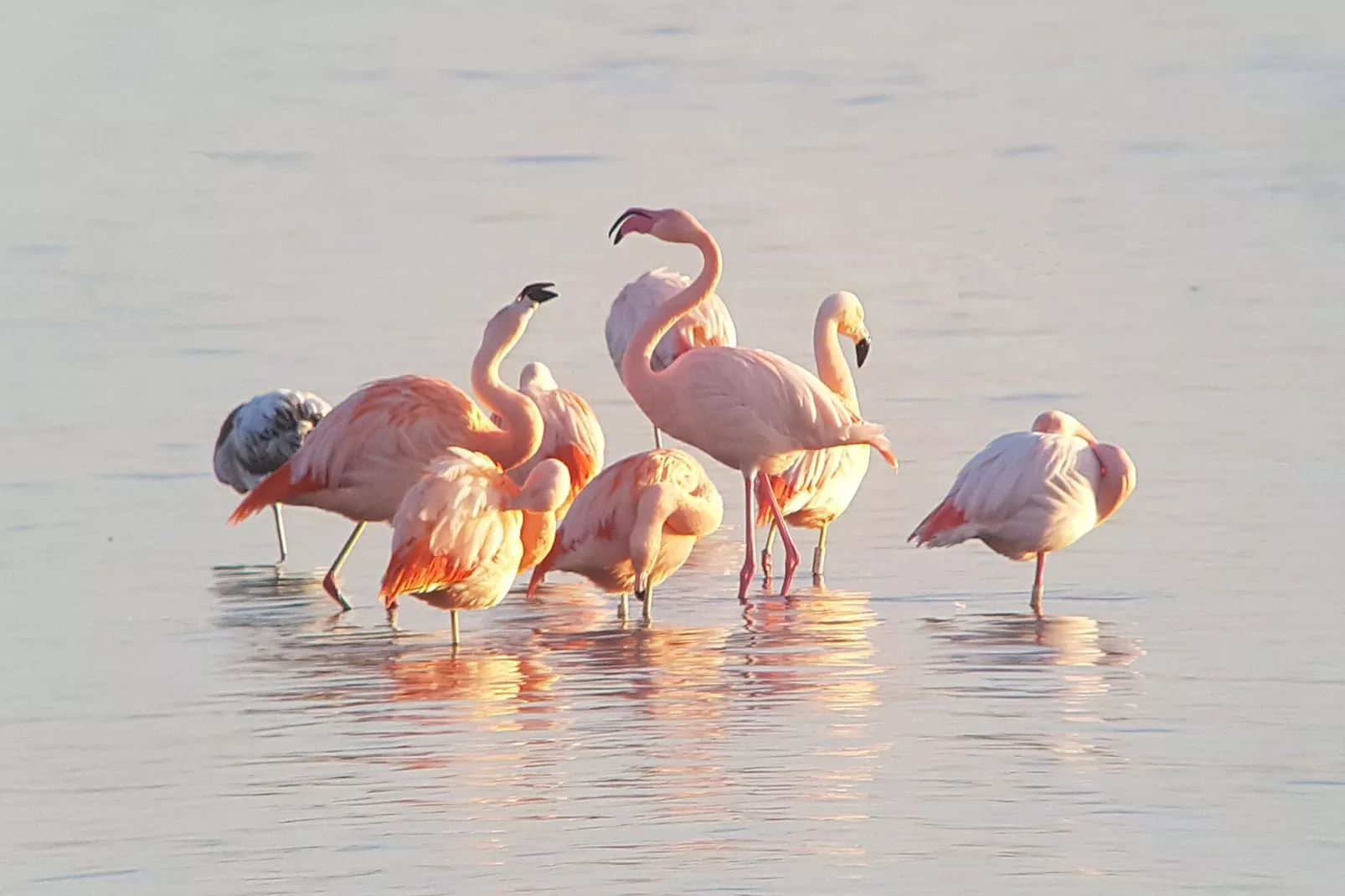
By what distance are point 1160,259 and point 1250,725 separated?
24.6ft

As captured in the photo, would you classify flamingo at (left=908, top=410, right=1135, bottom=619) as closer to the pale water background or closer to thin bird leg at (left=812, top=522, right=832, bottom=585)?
the pale water background

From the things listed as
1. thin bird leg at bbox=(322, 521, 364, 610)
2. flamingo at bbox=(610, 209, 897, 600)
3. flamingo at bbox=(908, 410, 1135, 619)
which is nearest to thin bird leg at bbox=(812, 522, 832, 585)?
flamingo at bbox=(610, 209, 897, 600)

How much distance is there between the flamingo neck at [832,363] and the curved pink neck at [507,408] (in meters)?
1.36

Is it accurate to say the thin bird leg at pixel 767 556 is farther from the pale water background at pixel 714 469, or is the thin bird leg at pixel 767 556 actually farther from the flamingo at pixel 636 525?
the flamingo at pixel 636 525

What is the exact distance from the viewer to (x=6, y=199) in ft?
49.7

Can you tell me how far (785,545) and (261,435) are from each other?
2163mm

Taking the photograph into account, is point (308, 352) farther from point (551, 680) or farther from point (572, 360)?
point (551, 680)

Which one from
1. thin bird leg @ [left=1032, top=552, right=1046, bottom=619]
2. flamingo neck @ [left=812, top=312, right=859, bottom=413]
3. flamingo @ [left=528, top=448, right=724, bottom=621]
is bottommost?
thin bird leg @ [left=1032, top=552, right=1046, bottom=619]

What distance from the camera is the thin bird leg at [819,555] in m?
8.16

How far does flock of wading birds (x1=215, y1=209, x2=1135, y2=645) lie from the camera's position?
702 cm

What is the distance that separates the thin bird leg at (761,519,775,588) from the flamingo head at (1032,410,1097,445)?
105cm

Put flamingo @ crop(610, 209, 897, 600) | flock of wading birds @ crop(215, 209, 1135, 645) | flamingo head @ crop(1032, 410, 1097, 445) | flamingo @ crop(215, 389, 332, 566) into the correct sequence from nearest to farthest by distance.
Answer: flock of wading birds @ crop(215, 209, 1135, 645), flamingo head @ crop(1032, 410, 1097, 445), flamingo @ crop(610, 209, 897, 600), flamingo @ crop(215, 389, 332, 566)

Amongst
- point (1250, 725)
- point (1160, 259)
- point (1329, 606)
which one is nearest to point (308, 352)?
point (1160, 259)

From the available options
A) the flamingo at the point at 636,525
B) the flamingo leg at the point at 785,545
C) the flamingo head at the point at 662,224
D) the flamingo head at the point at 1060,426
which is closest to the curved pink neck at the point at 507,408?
the flamingo at the point at 636,525
